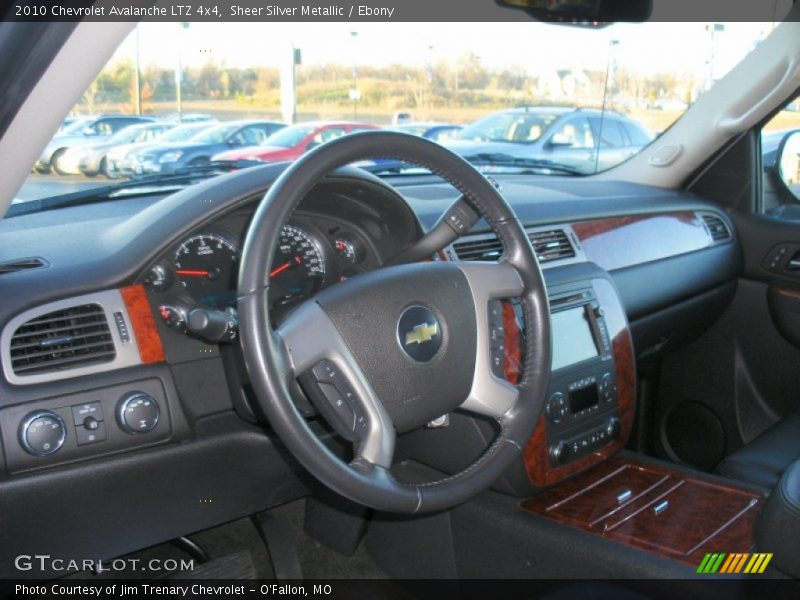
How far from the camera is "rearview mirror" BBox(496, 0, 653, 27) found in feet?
7.79

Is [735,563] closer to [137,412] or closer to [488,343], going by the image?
[488,343]

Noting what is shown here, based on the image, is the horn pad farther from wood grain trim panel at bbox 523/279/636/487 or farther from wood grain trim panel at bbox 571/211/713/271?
wood grain trim panel at bbox 571/211/713/271

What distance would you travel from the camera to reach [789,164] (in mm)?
4070

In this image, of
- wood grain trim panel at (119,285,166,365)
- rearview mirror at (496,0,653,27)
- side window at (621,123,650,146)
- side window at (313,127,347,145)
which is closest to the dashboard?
wood grain trim panel at (119,285,166,365)

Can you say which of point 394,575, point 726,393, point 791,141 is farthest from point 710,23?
point 394,575

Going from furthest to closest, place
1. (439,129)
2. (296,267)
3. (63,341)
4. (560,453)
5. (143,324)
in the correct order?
(439,129), (560,453), (296,267), (143,324), (63,341)

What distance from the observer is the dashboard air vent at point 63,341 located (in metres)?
2.01

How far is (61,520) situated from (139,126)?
106 centimetres

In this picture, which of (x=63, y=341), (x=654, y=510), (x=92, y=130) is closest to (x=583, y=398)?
(x=654, y=510)

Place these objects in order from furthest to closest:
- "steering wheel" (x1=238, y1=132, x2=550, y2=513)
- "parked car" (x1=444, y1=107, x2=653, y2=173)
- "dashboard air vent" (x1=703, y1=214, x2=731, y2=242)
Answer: "dashboard air vent" (x1=703, y1=214, x2=731, y2=242)
"parked car" (x1=444, y1=107, x2=653, y2=173)
"steering wheel" (x1=238, y1=132, x2=550, y2=513)

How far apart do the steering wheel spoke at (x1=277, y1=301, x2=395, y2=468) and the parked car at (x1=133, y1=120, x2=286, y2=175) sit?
1.13 m

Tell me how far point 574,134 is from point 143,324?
2417 millimetres

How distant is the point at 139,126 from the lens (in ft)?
7.97

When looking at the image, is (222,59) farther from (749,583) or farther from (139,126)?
(749,583)
